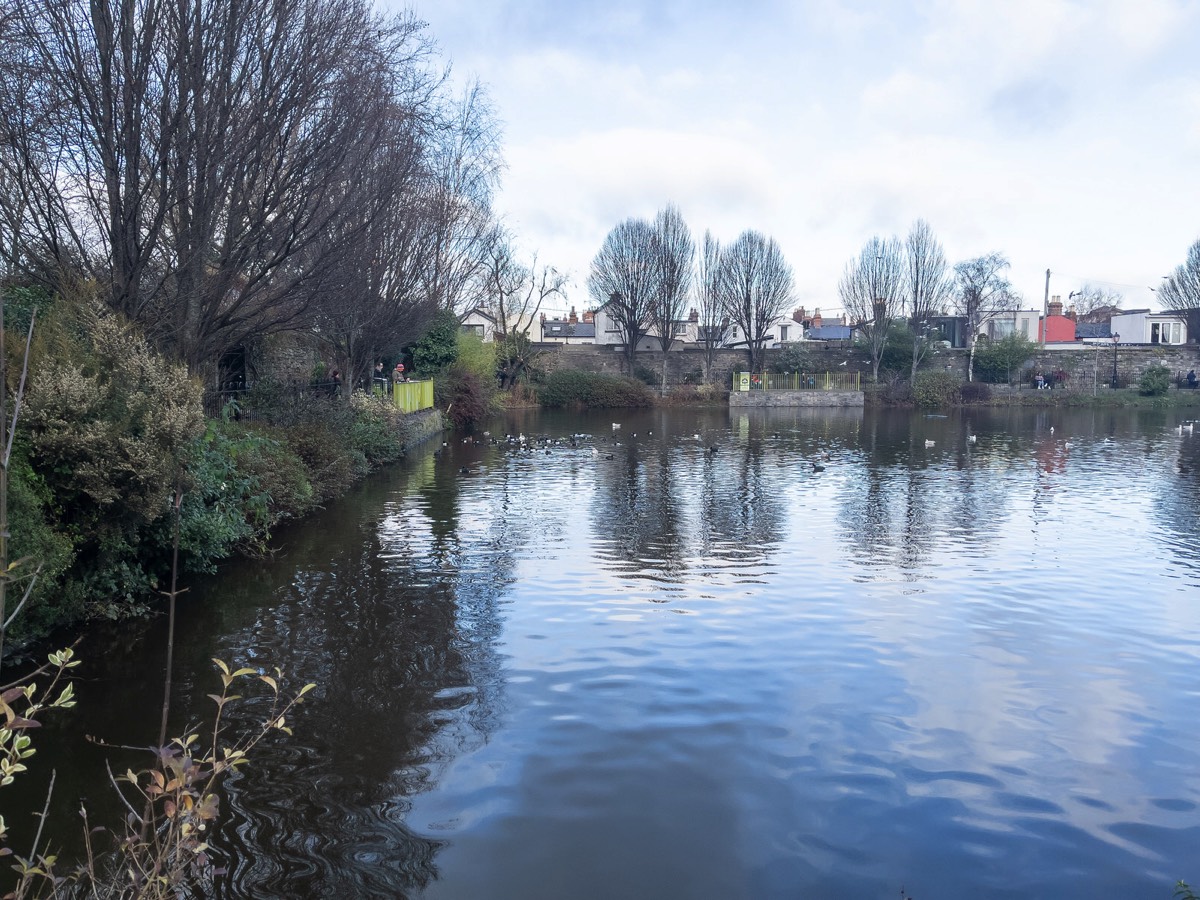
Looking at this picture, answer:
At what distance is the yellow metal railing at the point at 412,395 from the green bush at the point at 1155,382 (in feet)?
139

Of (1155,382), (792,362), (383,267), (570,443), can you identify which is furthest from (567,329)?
(383,267)

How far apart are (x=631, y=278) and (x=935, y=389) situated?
1927 centimetres

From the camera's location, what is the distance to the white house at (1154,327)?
230 ft

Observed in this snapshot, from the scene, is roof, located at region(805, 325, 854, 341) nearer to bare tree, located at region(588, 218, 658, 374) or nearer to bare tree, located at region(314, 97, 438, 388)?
bare tree, located at region(588, 218, 658, 374)

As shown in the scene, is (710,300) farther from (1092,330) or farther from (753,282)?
(1092,330)

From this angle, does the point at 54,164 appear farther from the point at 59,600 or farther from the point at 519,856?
the point at 519,856

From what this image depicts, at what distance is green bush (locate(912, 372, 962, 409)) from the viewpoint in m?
53.1

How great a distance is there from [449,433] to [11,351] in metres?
25.6

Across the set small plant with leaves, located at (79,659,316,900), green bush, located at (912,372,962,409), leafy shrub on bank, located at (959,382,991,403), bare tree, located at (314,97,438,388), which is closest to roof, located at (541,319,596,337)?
green bush, located at (912,372,962,409)

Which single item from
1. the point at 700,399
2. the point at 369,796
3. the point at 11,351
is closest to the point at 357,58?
the point at 11,351

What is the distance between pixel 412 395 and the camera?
30.7 meters

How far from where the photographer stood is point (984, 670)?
26.4ft

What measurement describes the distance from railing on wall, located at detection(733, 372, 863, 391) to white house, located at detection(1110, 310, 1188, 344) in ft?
92.1

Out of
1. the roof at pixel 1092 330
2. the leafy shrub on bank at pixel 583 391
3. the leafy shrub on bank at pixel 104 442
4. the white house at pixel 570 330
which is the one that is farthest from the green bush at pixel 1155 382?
the leafy shrub on bank at pixel 104 442
